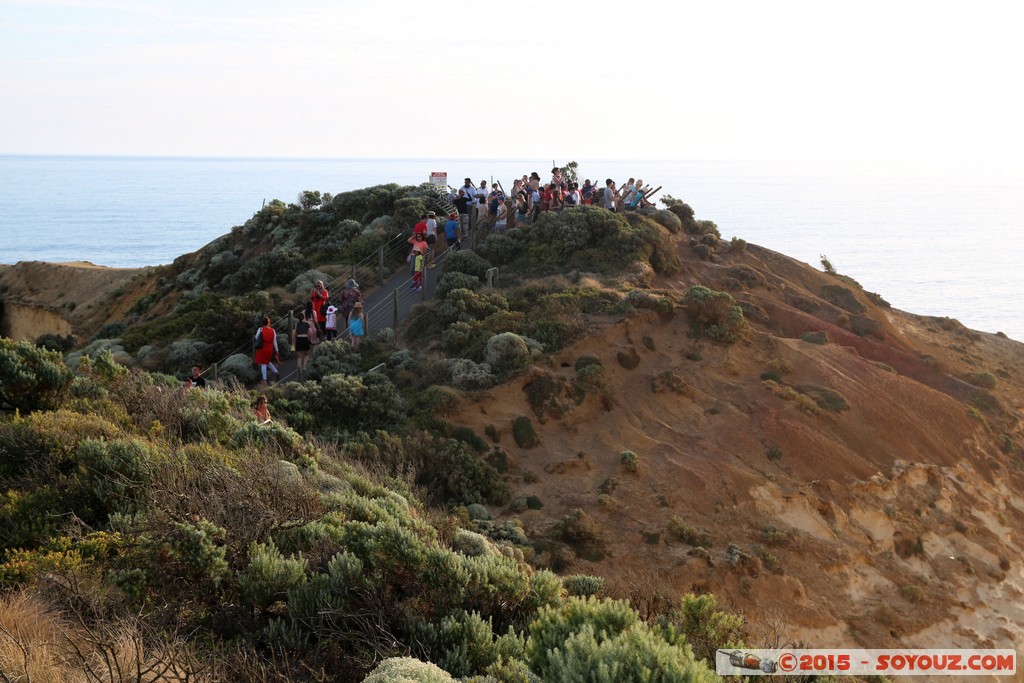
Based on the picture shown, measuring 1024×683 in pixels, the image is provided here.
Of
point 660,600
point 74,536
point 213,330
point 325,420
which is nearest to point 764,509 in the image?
point 660,600

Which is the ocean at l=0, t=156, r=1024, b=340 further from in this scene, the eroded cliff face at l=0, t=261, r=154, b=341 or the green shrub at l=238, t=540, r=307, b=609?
the green shrub at l=238, t=540, r=307, b=609

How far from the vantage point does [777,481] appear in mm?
16750

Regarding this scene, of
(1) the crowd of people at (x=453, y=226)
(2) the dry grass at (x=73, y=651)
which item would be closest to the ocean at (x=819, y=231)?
(1) the crowd of people at (x=453, y=226)

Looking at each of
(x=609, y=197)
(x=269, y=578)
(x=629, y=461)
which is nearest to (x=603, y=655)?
(x=269, y=578)

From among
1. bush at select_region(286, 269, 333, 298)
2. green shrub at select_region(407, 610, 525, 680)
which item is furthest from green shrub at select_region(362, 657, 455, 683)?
bush at select_region(286, 269, 333, 298)

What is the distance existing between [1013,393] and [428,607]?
25.2 metres

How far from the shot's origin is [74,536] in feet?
26.0

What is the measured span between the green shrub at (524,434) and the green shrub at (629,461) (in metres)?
1.65

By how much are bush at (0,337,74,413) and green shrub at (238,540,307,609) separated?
5483 millimetres

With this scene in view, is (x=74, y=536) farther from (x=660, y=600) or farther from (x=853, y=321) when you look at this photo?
(x=853, y=321)

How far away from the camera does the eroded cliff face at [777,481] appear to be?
47.1 ft

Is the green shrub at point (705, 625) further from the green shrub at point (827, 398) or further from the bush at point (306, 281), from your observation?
the bush at point (306, 281)

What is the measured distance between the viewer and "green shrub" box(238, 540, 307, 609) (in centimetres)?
742

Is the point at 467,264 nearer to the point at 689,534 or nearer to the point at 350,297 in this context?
the point at 350,297
